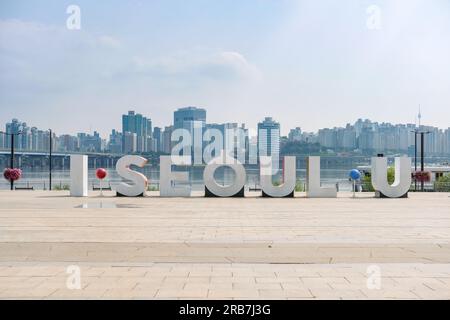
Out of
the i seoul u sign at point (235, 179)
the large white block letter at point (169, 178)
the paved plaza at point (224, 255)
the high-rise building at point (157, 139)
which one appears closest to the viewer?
the paved plaza at point (224, 255)

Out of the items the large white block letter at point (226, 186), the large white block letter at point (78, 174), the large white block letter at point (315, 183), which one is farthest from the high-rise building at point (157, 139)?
the large white block letter at point (315, 183)

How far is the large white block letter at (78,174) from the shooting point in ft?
96.8

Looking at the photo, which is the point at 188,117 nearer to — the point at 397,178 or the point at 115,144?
the point at 115,144

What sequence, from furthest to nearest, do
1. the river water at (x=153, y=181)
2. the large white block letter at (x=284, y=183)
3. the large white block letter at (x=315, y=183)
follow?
the river water at (x=153, y=181) → the large white block letter at (x=315, y=183) → the large white block letter at (x=284, y=183)

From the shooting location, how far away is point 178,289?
7.43m

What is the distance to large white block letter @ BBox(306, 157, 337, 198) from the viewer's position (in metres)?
29.5

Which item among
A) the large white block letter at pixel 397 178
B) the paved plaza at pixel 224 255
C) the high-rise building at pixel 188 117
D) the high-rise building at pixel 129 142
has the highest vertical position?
the high-rise building at pixel 188 117

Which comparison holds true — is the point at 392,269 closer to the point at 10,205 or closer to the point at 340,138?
the point at 10,205

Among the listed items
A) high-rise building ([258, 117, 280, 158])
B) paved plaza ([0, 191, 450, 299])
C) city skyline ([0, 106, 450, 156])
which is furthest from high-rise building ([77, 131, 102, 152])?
paved plaza ([0, 191, 450, 299])

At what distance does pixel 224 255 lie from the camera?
1052cm

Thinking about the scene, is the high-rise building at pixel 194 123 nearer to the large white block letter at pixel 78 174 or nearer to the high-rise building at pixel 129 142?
the high-rise building at pixel 129 142

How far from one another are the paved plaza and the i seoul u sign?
31.3 ft

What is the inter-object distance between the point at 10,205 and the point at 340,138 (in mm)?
62076

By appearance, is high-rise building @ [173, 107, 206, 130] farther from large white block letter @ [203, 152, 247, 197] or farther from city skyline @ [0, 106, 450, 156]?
large white block letter @ [203, 152, 247, 197]
